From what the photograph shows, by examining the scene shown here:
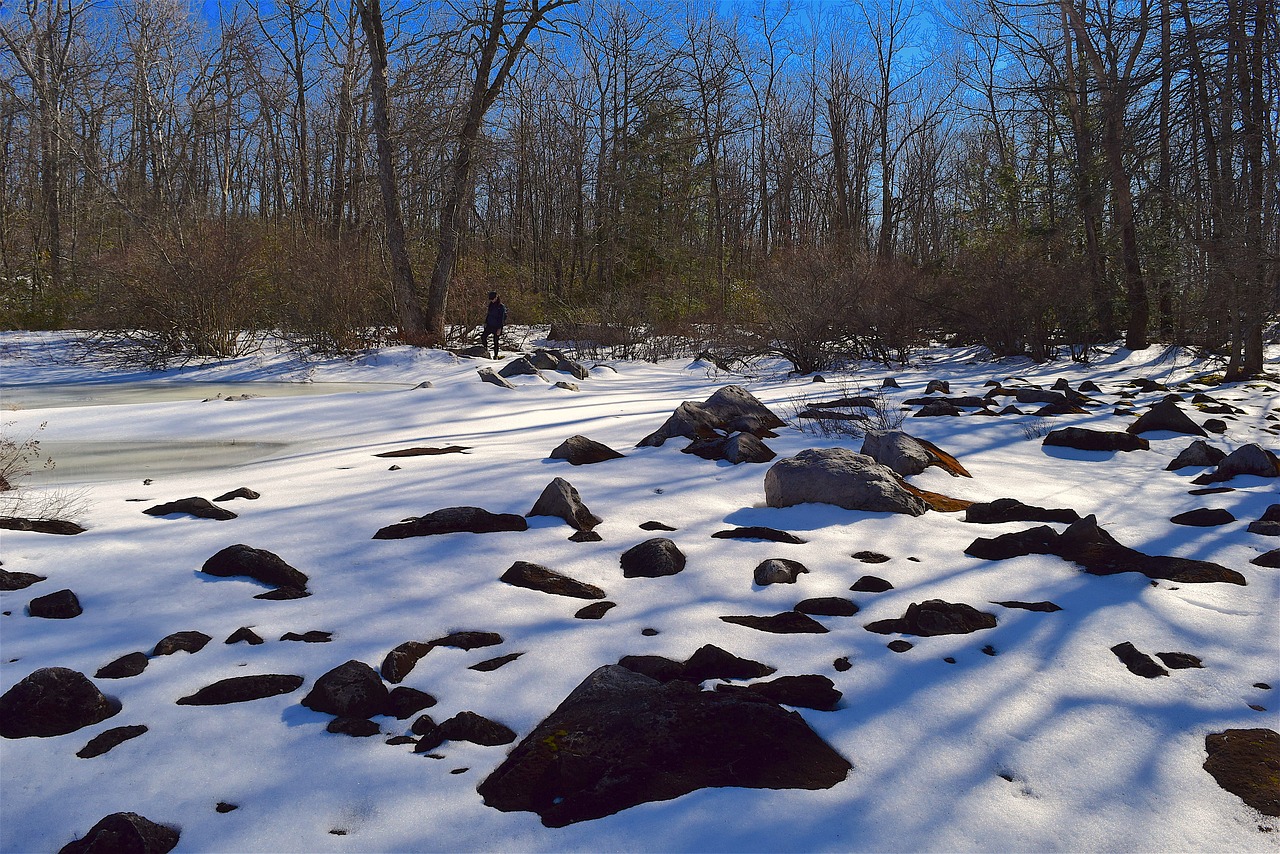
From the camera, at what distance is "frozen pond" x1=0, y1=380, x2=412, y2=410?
1162 cm

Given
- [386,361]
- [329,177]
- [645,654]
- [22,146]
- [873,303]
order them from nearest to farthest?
[645,654] < [873,303] < [386,361] < [22,146] < [329,177]

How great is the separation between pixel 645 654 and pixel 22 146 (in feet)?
110

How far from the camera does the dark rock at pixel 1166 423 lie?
704cm

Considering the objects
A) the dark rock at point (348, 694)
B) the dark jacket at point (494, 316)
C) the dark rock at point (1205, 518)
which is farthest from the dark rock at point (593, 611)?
the dark jacket at point (494, 316)

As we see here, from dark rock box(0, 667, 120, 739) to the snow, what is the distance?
0.06m

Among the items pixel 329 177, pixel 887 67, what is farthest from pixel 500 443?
pixel 329 177

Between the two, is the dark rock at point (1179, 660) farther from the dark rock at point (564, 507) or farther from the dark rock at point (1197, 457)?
the dark rock at point (1197, 457)

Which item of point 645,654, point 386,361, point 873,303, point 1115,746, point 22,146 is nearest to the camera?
point 1115,746

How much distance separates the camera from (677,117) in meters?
28.7

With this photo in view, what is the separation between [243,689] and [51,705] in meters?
0.51

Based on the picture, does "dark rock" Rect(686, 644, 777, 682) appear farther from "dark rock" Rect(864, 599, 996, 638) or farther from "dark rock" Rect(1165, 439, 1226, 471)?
"dark rock" Rect(1165, 439, 1226, 471)

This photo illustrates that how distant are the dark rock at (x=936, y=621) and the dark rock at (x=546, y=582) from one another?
1.14m

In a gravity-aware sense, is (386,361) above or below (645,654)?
above

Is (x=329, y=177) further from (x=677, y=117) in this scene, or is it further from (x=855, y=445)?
(x=855, y=445)
